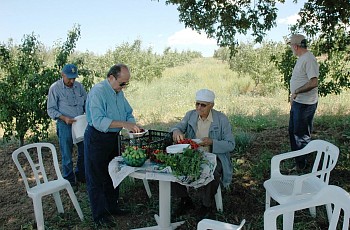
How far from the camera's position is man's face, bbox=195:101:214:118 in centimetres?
366

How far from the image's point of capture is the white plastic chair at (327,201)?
80.4 inches

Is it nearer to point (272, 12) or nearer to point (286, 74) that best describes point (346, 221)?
point (272, 12)

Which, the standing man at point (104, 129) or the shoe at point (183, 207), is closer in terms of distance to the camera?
the standing man at point (104, 129)

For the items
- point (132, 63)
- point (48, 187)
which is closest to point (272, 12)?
point (48, 187)

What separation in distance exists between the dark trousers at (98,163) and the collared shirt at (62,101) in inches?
50.9

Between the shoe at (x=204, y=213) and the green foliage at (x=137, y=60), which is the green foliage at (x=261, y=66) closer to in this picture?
the green foliage at (x=137, y=60)

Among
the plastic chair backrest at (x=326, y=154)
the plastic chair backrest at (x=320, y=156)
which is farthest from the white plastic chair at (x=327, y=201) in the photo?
the plastic chair backrest at (x=320, y=156)

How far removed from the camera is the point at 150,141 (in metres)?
3.33

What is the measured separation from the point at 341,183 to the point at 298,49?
1.69 meters

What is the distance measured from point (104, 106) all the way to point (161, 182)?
86 centimetres

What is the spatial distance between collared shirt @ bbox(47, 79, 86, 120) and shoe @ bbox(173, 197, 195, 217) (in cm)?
187

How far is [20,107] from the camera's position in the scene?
19.3ft

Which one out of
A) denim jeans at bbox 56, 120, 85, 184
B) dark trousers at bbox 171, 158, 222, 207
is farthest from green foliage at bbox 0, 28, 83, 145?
dark trousers at bbox 171, 158, 222, 207

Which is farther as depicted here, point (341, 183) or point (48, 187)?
point (341, 183)
